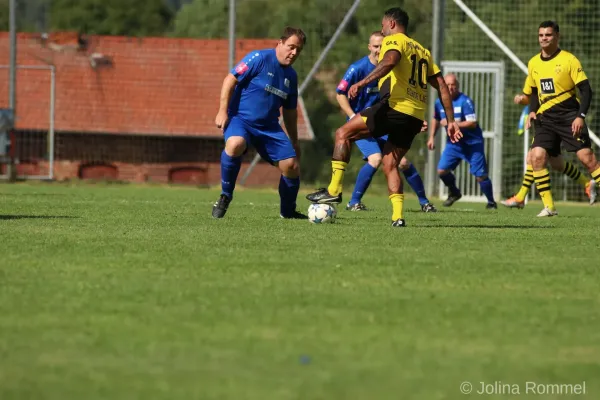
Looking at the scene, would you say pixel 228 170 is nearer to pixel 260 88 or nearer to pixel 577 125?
pixel 260 88

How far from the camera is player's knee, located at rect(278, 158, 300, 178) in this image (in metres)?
12.8

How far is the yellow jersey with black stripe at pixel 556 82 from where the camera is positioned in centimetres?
1460

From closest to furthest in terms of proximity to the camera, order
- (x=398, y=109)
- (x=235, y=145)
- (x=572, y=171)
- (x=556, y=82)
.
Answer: (x=398, y=109)
(x=235, y=145)
(x=556, y=82)
(x=572, y=171)

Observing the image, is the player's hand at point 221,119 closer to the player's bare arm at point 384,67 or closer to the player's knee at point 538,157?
the player's bare arm at point 384,67

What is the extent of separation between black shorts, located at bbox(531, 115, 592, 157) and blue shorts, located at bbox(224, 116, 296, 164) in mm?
3620

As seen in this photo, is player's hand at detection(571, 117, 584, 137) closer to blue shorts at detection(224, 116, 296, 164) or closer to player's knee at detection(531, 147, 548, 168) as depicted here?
player's knee at detection(531, 147, 548, 168)

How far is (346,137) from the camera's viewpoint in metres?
12.3

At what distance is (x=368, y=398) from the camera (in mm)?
4312

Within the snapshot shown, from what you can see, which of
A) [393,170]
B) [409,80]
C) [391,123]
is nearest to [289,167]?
[393,170]

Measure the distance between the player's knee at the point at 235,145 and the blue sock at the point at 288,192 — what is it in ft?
1.91

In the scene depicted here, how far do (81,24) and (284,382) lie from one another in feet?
238

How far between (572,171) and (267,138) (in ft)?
16.7

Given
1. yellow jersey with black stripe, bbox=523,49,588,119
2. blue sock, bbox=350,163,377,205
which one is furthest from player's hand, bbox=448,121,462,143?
blue sock, bbox=350,163,377,205

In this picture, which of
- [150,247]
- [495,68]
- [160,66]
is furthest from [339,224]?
[160,66]
